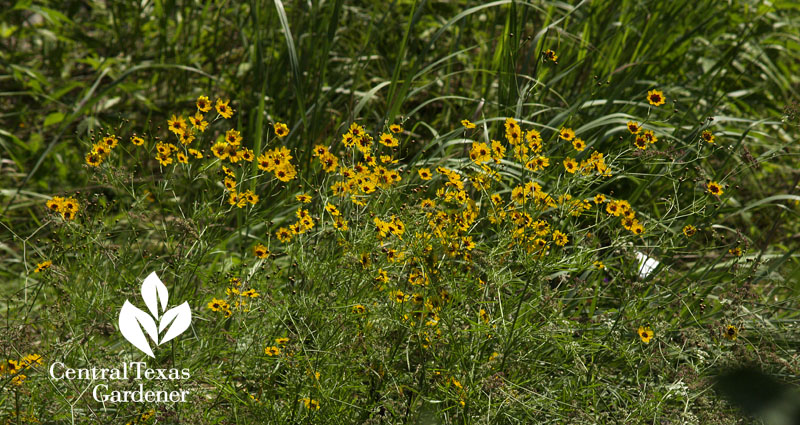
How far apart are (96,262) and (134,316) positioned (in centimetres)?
26

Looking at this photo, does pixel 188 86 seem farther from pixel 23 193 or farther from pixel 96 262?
pixel 96 262

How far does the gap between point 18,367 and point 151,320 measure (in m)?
0.30

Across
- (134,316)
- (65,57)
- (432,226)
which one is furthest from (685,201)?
(65,57)

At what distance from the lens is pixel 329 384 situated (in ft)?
5.45

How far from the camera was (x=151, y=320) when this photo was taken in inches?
66.4

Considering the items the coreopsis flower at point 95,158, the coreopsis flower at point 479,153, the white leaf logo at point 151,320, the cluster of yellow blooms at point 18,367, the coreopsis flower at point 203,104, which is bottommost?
the cluster of yellow blooms at point 18,367

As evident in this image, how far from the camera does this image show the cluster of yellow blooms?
1549mm

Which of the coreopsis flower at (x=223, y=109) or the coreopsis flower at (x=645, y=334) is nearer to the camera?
the coreopsis flower at (x=645, y=334)

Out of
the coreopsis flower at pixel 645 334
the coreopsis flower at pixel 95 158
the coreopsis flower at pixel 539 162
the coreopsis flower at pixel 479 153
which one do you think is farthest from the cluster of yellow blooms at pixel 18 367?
the coreopsis flower at pixel 645 334

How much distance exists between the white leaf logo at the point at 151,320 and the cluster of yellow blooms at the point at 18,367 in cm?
19

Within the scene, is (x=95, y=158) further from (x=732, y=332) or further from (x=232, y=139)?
(x=732, y=332)

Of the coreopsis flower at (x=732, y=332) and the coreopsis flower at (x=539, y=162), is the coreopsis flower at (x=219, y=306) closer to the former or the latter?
the coreopsis flower at (x=539, y=162)

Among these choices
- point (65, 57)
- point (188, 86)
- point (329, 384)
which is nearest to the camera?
point (329, 384)

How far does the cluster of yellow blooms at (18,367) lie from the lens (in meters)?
1.55
